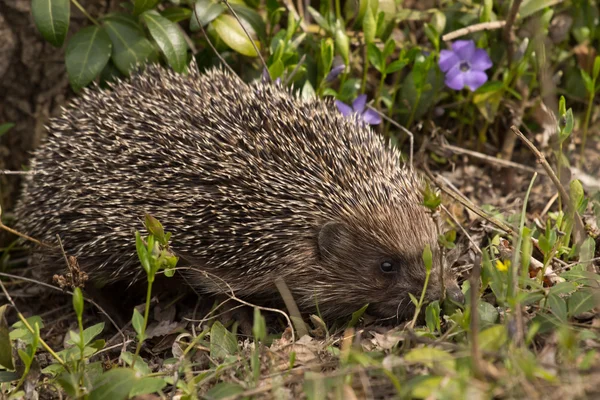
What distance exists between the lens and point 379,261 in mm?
5137

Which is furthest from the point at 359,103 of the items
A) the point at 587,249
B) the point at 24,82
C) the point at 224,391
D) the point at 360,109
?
the point at 24,82

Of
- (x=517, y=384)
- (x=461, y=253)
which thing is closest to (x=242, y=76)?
(x=461, y=253)

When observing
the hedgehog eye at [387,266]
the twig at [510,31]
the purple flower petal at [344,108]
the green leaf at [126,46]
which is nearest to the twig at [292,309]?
the hedgehog eye at [387,266]

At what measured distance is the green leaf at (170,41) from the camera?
5.96 metres

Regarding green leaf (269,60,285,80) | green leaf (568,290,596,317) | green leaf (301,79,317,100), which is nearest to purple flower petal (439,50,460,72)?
green leaf (301,79,317,100)

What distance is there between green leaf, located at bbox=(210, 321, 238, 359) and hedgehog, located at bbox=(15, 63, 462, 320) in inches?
20.3

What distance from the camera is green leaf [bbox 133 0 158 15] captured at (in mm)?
5922

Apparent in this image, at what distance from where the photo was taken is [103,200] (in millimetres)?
5367

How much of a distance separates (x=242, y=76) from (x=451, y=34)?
5.98ft

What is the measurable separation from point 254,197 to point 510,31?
2.85 meters

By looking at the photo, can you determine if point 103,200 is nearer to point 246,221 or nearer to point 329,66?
point 246,221

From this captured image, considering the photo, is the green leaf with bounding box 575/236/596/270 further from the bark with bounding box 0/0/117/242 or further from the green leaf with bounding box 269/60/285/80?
the bark with bounding box 0/0/117/242

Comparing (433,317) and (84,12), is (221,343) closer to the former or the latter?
(433,317)

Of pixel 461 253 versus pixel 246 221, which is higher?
pixel 246 221
